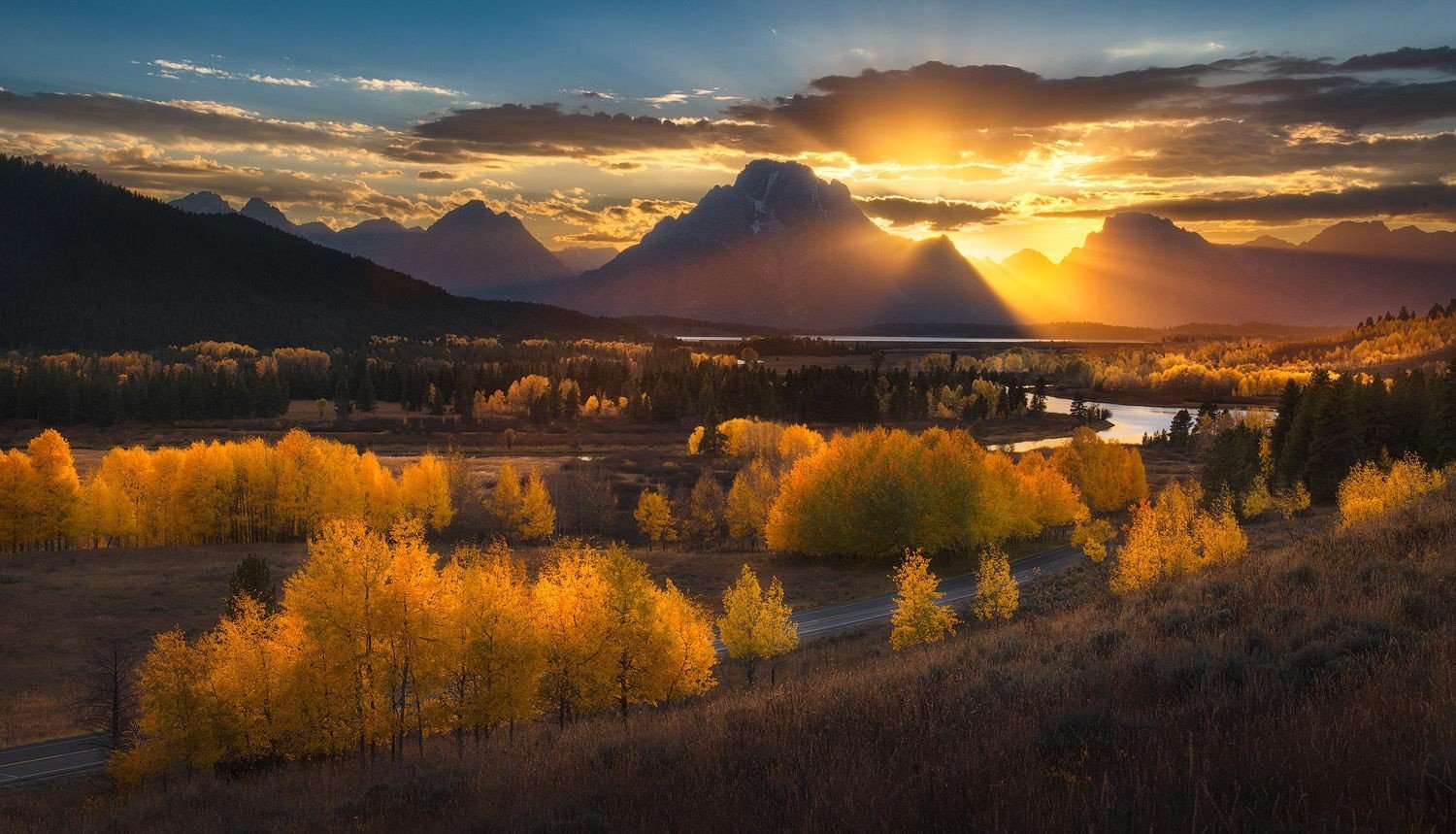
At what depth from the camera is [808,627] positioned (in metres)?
59.8

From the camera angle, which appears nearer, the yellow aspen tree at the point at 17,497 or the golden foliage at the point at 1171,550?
the golden foliage at the point at 1171,550

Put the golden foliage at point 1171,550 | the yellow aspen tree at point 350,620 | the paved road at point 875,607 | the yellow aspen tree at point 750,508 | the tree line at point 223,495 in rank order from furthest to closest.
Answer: the yellow aspen tree at point 750,508, the tree line at point 223,495, the paved road at point 875,607, the golden foliage at point 1171,550, the yellow aspen tree at point 350,620

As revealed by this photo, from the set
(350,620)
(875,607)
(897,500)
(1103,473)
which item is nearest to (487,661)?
(350,620)

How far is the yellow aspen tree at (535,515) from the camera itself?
323 ft

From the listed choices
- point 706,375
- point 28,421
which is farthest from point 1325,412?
point 28,421

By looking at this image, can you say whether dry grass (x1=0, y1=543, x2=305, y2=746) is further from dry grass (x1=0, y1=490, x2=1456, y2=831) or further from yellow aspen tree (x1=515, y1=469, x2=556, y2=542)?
dry grass (x1=0, y1=490, x2=1456, y2=831)

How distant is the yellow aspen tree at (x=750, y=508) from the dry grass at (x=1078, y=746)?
81.1m

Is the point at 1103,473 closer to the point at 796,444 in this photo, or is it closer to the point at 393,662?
the point at 796,444

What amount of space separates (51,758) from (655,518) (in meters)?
62.2

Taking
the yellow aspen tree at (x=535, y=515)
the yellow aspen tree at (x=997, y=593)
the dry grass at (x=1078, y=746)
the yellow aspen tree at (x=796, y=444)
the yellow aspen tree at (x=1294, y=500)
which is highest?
the dry grass at (x=1078, y=746)

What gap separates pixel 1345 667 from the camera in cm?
1004

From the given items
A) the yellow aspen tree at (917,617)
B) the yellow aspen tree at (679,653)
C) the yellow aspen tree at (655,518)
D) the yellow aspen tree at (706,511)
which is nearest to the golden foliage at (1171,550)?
the yellow aspen tree at (917,617)

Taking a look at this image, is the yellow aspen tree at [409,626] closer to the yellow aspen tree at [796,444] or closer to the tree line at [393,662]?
the tree line at [393,662]

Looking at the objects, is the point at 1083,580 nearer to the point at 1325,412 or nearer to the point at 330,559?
the point at 1325,412
